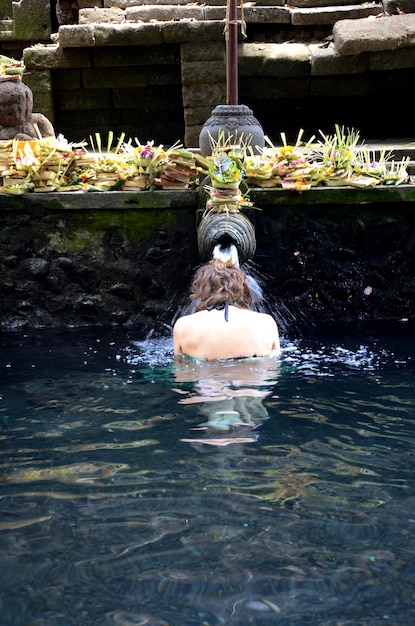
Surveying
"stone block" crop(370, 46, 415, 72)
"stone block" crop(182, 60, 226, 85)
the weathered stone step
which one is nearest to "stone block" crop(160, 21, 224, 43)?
"stone block" crop(182, 60, 226, 85)

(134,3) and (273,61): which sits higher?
(134,3)

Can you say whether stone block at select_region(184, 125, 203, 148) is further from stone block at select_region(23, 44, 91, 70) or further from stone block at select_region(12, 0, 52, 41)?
stone block at select_region(12, 0, 52, 41)

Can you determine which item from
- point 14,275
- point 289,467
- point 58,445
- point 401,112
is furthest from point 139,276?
point 401,112

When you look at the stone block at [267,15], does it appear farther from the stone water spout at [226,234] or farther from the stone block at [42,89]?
the stone water spout at [226,234]

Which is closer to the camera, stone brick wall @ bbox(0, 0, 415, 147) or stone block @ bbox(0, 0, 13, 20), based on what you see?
stone brick wall @ bbox(0, 0, 415, 147)

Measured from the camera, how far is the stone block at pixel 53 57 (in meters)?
9.61

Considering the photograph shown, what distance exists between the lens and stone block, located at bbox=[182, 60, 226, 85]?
9.23 metres

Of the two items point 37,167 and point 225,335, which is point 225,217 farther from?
point 37,167

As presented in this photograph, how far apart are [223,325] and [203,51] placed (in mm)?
5425

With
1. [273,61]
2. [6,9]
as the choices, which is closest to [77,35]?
[273,61]

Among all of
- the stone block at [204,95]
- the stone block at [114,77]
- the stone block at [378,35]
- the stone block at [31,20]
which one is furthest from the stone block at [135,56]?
the stone block at [378,35]

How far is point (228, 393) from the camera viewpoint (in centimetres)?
447

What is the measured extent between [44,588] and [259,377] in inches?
89.6

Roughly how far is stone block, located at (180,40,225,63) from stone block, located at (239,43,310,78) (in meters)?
0.27
